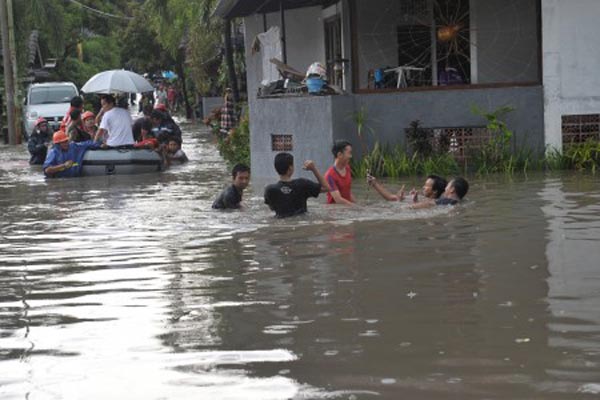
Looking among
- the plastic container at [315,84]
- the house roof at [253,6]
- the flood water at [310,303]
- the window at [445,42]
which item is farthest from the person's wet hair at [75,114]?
the flood water at [310,303]

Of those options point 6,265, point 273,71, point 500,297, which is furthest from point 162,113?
point 500,297

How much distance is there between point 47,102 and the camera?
125 ft

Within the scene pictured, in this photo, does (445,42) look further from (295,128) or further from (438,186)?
(438,186)

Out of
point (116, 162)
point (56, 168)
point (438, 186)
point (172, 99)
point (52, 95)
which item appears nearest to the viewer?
point (438, 186)

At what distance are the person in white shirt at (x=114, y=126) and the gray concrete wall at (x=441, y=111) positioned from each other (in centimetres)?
595

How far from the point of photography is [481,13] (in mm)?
21359

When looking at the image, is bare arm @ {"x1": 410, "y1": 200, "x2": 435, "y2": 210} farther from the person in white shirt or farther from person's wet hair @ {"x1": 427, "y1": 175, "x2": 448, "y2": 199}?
the person in white shirt

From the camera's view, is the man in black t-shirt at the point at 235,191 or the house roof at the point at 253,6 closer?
the man in black t-shirt at the point at 235,191

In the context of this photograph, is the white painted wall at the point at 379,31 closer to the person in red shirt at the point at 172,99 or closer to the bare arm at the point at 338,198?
the bare arm at the point at 338,198

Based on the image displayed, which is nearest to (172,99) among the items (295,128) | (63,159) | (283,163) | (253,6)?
(253,6)

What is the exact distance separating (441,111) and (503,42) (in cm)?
280

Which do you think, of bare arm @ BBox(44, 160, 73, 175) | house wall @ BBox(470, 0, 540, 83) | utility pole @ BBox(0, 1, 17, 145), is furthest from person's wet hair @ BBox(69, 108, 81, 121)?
utility pole @ BBox(0, 1, 17, 145)

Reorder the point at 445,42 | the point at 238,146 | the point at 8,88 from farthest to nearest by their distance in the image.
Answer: the point at 8,88 < the point at 238,146 < the point at 445,42

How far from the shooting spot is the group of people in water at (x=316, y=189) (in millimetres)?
13250
